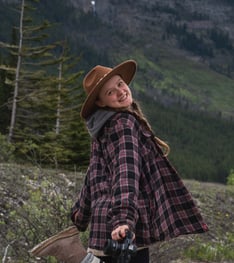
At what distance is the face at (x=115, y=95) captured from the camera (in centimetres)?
333

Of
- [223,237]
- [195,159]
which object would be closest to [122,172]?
[223,237]

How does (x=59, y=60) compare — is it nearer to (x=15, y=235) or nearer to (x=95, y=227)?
(x=15, y=235)

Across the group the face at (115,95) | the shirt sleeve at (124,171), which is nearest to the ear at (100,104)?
the face at (115,95)

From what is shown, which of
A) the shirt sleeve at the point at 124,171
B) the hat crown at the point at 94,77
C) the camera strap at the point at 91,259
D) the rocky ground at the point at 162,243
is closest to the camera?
the shirt sleeve at the point at 124,171

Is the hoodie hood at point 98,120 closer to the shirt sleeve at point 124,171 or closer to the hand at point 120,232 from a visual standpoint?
the shirt sleeve at point 124,171

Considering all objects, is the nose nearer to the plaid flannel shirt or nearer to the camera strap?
the plaid flannel shirt

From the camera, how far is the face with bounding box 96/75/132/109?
3.33m

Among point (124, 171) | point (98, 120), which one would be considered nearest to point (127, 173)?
point (124, 171)

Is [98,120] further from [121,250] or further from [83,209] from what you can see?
[121,250]

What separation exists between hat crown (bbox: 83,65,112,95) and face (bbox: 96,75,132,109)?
79 mm

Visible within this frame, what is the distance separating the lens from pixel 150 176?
10.6ft

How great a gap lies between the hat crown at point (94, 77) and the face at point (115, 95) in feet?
0.26

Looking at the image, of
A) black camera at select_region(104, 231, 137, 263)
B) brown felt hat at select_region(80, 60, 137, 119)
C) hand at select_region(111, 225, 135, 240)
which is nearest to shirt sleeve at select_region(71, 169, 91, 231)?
brown felt hat at select_region(80, 60, 137, 119)

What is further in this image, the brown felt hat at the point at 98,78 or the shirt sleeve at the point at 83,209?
the shirt sleeve at the point at 83,209
